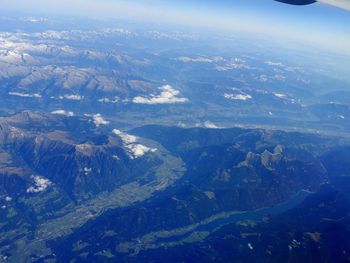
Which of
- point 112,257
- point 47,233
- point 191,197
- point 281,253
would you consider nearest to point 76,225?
point 47,233

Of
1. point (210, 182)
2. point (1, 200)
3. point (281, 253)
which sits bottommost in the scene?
point (1, 200)

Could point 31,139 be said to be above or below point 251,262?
below

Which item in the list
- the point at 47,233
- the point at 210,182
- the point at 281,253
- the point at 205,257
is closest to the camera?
the point at 281,253

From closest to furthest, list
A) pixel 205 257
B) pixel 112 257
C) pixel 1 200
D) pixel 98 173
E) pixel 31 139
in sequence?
1. pixel 205 257
2. pixel 112 257
3. pixel 1 200
4. pixel 98 173
5. pixel 31 139

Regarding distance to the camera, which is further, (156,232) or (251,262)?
(156,232)

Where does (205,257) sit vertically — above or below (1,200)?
above

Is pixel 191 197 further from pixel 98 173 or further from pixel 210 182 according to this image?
pixel 98 173

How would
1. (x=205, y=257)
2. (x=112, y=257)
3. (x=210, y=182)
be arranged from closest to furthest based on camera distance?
(x=205, y=257), (x=112, y=257), (x=210, y=182)

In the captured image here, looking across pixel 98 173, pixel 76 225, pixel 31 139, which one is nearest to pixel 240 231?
pixel 76 225

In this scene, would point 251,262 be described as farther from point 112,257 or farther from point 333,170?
point 333,170
